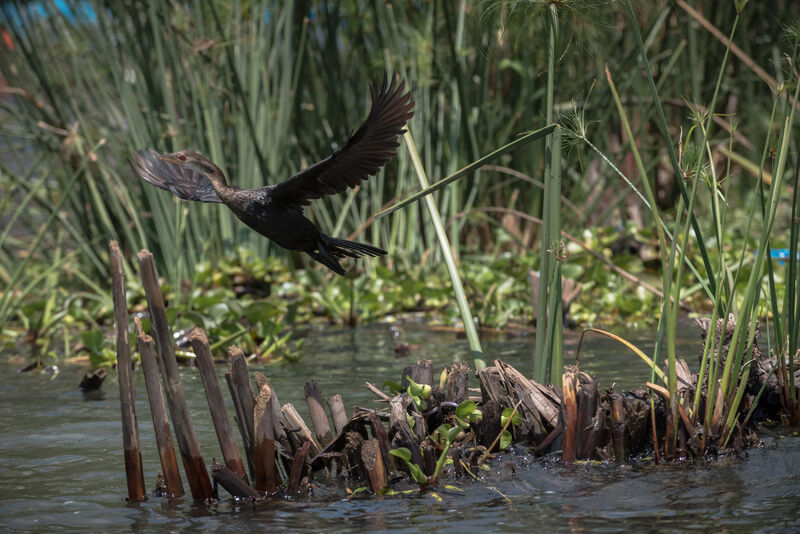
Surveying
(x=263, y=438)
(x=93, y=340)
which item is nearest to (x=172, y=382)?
(x=263, y=438)

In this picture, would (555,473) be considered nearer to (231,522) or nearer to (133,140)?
(231,522)

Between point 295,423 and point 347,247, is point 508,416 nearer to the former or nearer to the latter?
point 295,423

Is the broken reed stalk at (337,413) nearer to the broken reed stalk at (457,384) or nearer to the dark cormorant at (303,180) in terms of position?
the broken reed stalk at (457,384)

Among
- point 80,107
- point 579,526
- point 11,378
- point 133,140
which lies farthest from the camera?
point 80,107

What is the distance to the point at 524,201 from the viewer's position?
689 centimetres

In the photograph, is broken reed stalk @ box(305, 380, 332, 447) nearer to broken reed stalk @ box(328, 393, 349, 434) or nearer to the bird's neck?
broken reed stalk @ box(328, 393, 349, 434)

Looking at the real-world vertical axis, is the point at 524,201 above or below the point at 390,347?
above

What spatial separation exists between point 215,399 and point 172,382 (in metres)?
0.12

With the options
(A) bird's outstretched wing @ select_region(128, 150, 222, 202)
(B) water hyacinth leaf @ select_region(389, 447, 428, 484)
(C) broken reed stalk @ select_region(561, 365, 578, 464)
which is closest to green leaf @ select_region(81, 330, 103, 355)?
(A) bird's outstretched wing @ select_region(128, 150, 222, 202)

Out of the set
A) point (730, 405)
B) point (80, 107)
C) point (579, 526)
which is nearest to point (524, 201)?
point (80, 107)

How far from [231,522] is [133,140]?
13.4ft

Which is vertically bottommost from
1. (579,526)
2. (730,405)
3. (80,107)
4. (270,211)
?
(579,526)

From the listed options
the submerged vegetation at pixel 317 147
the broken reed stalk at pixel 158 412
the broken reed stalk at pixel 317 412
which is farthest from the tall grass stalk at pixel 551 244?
the submerged vegetation at pixel 317 147

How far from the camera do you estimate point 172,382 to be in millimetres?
2494
